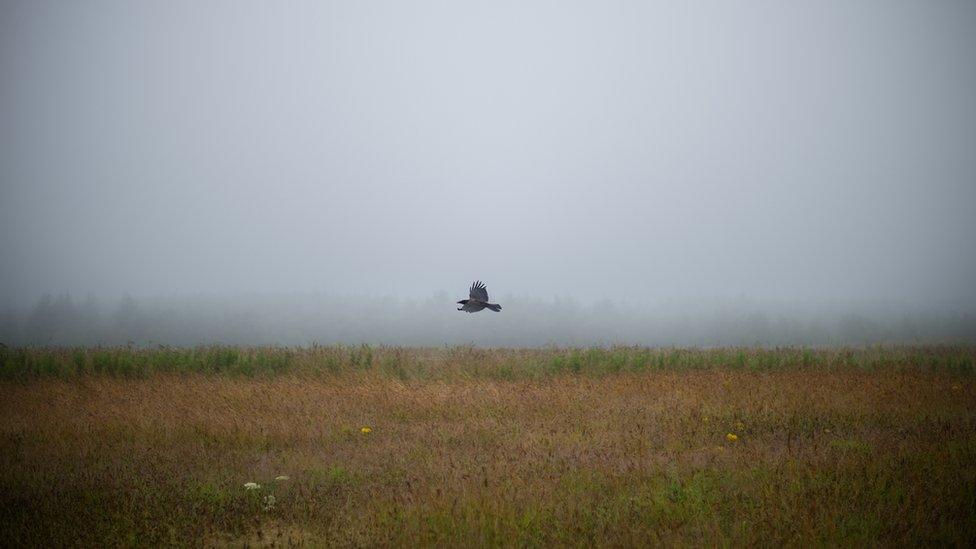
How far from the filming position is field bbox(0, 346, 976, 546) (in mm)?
5184

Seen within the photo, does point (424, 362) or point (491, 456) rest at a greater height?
point (424, 362)

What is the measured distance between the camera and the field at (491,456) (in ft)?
17.0

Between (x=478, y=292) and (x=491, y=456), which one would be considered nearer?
(x=491, y=456)

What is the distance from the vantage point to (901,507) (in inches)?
210

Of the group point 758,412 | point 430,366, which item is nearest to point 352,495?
point 758,412

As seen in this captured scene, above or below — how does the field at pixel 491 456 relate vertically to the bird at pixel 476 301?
below

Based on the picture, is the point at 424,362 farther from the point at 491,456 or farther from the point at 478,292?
the point at 491,456

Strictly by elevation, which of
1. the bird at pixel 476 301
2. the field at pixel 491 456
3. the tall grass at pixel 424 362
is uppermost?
the bird at pixel 476 301

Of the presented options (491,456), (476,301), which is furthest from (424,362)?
(491,456)

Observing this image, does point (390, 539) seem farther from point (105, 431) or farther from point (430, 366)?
point (430, 366)

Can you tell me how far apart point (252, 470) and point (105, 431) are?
4230 mm

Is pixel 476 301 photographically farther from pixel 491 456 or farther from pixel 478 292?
pixel 491 456

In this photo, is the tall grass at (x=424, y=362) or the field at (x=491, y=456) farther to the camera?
the tall grass at (x=424, y=362)

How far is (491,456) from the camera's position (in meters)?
7.54
